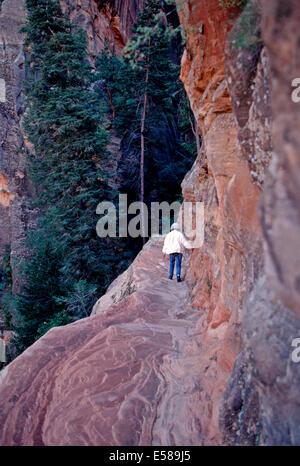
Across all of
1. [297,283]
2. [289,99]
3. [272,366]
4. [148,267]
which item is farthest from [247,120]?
[148,267]

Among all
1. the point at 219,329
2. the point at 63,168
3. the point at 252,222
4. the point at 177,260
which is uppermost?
the point at 63,168

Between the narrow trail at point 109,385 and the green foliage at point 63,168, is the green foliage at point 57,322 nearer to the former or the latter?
the green foliage at point 63,168

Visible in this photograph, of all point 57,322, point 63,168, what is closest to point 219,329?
point 57,322

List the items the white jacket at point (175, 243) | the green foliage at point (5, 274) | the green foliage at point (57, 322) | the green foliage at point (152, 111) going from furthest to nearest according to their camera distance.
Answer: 1. the green foliage at point (5, 274)
2. the green foliage at point (152, 111)
3. the green foliage at point (57, 322)
4. the white jacket at point (175, 243)

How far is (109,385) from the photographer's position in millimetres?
4090

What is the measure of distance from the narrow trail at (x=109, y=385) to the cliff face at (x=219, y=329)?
0.05 feet

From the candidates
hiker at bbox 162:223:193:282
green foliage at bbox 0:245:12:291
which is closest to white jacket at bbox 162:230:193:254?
hiker at bbox 162:223:193:282

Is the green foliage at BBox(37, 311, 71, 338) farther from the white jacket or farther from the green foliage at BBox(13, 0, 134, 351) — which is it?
the white jacket

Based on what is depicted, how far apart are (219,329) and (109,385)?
5.53ft

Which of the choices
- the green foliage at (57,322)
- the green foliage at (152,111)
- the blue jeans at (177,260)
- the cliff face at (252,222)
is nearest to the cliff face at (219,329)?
the cliff face at (252,222)

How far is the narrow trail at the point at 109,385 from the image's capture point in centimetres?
342

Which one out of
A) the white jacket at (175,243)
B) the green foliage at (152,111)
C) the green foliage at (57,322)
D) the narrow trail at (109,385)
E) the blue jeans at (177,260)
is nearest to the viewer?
the narrow trail at (109,385)

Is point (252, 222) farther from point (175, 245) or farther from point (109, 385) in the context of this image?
point (175, 245)

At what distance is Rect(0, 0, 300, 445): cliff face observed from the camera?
6.55ft
